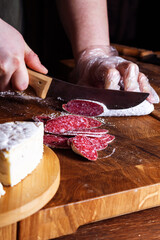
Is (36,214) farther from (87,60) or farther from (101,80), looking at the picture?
(87,60)

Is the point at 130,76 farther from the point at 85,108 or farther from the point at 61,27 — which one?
the point at 61,27

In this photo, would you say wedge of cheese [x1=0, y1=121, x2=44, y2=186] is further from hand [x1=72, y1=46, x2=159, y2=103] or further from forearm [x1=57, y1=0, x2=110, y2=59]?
forearm [x1=57, y1=0, x2=110, y2=59]

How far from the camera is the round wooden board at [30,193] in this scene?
86cm

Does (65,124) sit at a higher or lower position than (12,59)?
lower

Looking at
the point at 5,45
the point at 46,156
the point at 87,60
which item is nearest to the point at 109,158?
the point at 46,156

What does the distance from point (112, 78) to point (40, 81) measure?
1.32 feet

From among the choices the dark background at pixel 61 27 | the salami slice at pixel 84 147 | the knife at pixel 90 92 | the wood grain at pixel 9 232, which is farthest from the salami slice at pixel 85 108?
the dark background at pixel 61 27

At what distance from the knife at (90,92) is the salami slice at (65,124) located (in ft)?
0.73

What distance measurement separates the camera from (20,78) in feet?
5.01

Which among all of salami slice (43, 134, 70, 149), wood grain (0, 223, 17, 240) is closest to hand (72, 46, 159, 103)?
salami slice (43, 134, 70, 149)

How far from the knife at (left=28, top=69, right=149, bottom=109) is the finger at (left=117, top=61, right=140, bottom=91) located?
0.51 ft

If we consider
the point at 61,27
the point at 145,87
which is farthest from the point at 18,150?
the point at 61,27

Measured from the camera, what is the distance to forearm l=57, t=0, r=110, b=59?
7.23 feet

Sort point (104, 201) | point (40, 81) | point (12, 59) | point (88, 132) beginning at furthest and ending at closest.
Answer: point (40, 81) < point (12, 59) < point (88, 132) < point (104, 201)
